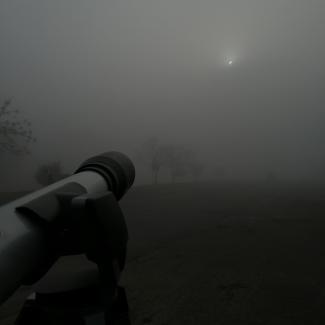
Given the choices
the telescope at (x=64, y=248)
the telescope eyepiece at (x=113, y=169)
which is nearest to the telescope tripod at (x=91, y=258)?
the telescope at (x=64, y=248)

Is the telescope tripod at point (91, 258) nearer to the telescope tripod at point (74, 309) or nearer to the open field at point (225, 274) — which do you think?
the telescope tripod at point (74, 309)

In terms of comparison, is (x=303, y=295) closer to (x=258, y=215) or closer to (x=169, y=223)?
(x=169, y=223)

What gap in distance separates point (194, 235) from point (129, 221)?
6.71 metres

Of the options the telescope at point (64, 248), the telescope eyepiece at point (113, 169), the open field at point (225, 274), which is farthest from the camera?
the open field at point (225, 274)

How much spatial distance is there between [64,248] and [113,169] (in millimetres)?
791

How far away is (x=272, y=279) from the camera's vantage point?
28.5 feet

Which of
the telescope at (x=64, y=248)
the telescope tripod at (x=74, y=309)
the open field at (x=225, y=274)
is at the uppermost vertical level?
the telescope at (x=64, y=248)

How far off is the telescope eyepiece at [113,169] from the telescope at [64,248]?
0.46m

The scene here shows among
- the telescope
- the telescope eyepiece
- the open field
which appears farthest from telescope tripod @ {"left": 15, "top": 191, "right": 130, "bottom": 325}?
the telescope eyepiece

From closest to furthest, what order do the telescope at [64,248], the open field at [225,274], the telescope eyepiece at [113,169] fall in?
the telescope at [64,248], the telescope eyepiece at [113,169], the open field at [225,274]

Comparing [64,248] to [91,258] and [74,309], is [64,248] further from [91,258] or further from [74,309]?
[74,309]

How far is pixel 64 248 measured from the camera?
2105 mm

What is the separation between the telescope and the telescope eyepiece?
456 millimetres

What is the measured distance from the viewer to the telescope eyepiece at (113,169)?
2593mm
